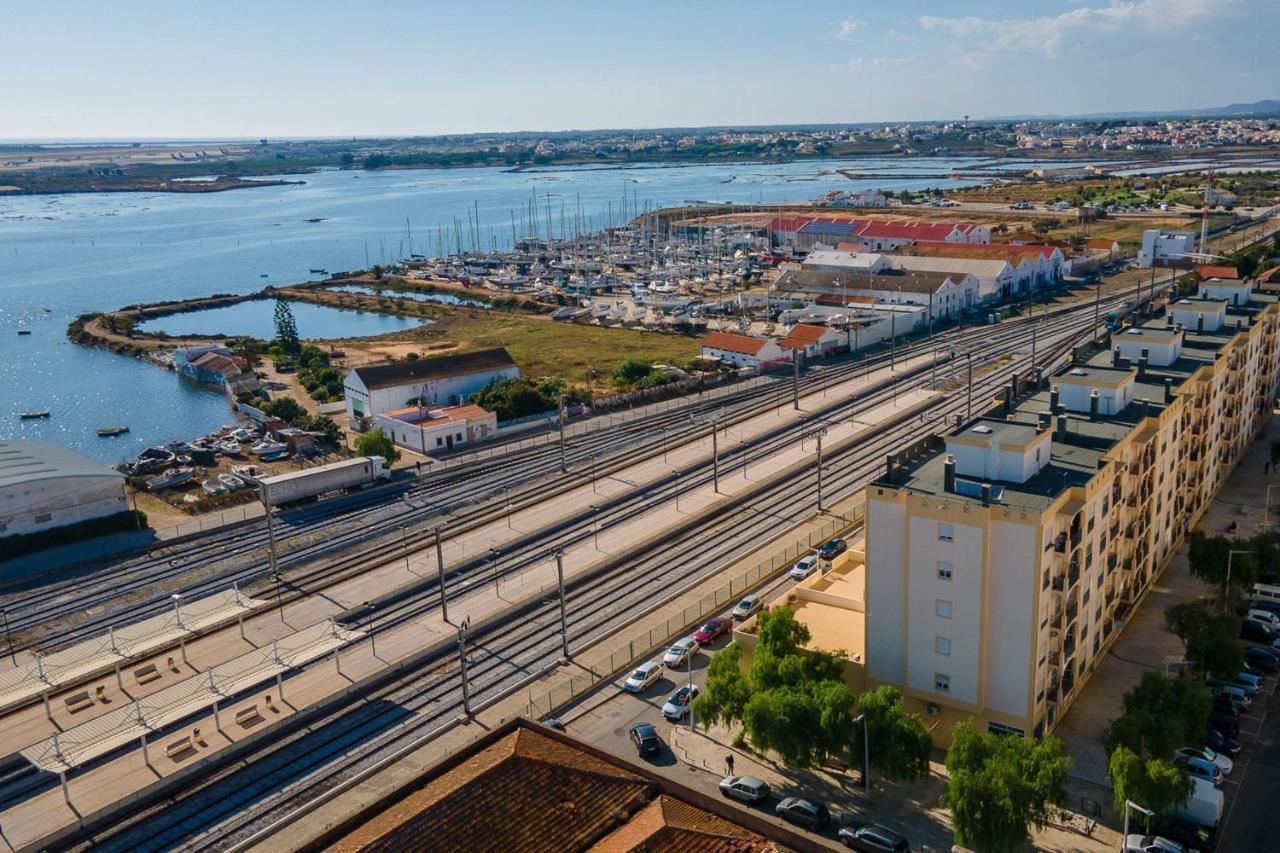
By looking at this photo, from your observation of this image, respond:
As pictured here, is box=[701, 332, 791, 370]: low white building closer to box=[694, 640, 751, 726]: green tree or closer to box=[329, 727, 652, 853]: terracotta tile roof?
box=[694, 640, 751, 726]: green tree

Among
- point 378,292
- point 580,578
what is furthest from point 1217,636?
point 378,292

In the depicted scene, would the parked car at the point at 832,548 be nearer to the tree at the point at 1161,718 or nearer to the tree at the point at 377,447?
the tree at the point at 1161,718

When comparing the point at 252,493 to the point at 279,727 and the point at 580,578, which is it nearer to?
the point at 580,578

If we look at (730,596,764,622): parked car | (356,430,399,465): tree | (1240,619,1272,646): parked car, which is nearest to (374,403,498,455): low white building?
(356,430,399,465): tree

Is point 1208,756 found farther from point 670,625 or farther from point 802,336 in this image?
point 802,336

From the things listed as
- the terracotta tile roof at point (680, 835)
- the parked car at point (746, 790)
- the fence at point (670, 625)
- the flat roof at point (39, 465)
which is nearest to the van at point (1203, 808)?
the parked car at point (746, 790)
